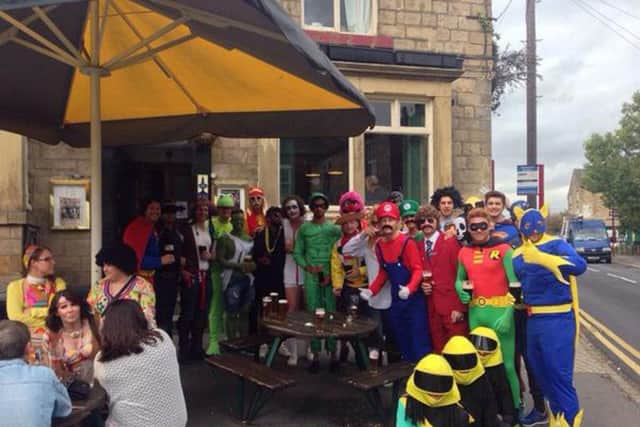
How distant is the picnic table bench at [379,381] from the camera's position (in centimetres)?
432

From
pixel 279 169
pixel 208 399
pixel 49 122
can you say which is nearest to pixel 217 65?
pixel 49 122

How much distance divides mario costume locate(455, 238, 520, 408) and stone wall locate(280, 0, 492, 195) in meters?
6.62

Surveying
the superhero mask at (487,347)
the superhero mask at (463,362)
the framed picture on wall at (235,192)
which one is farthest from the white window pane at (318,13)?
the superhero mask at (463,362)

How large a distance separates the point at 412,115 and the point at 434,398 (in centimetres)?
→ 816

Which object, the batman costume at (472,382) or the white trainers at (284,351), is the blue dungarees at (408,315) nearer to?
the batman costume at (472,382)

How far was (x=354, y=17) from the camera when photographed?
36.3ft

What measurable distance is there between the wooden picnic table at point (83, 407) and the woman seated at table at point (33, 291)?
4.16ft

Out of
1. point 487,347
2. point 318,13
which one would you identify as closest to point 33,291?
point 487,347

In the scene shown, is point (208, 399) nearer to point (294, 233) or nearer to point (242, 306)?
point (242, 306)

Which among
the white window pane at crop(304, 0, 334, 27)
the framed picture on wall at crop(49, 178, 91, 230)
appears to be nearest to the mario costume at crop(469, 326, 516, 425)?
the framed picture on wall at crop(49, 178, 91, 230)

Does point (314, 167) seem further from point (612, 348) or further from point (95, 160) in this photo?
point (95, 160)

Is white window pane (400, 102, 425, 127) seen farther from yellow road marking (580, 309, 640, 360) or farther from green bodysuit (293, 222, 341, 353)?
green bodysuit (293, 222, 341, 353)

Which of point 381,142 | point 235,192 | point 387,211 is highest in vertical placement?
point 381,142

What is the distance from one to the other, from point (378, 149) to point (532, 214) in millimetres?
6361
